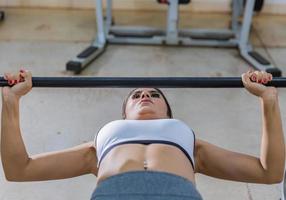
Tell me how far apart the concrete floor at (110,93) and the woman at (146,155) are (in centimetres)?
59

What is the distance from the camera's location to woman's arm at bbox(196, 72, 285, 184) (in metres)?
1.59

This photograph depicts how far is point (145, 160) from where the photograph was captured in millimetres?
1490

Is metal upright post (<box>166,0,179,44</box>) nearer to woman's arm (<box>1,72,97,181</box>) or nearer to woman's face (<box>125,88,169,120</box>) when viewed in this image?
woman's face (<box>125,88,169,120</box>)

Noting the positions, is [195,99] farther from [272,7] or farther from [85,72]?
[272,7]

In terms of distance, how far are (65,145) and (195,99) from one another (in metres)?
0.89

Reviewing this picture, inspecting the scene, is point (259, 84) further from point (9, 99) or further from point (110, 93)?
point (110, 93)

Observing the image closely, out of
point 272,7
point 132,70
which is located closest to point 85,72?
point 132,70

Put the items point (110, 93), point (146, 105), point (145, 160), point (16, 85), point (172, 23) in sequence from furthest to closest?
1. point (172, 23)
2. point (110, 93)
3. point (146, 105)
4. point (16, 85)
5. point (145, 160)

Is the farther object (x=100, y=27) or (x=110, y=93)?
(x=100, y=27)

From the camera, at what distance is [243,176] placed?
5.48 ft

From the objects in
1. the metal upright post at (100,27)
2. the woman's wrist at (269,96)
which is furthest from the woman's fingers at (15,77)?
the metal upright post at (100,27)

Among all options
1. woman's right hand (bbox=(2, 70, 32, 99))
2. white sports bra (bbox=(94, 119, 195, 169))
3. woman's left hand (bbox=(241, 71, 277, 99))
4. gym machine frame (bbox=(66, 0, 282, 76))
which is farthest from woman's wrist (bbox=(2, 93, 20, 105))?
gym machine frame (bbox=(66, 0, 282, 76))

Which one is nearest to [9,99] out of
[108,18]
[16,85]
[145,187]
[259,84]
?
[16,85]

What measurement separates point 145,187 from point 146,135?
0.72 feet
